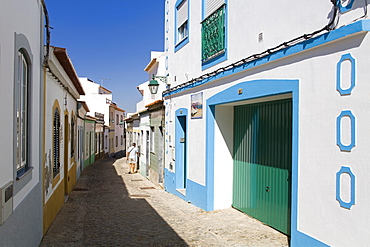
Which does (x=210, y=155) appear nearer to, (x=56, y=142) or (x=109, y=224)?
(x=109, y=224)

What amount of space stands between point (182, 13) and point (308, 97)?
6807 mm

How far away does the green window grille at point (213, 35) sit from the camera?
765cm

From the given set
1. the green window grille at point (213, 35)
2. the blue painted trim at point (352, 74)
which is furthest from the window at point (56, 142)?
the blue painted trim at point (352, 74)

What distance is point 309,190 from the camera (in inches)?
182

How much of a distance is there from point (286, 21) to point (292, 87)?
40.6 inches

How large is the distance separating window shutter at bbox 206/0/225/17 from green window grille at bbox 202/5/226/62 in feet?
0.38

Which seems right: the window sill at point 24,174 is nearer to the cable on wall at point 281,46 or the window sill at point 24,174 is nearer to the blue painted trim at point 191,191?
the cable on wall at point 281,46

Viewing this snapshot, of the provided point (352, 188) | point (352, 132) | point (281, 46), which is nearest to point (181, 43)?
point (281, 46)

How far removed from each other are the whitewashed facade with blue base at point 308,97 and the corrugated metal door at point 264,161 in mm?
188

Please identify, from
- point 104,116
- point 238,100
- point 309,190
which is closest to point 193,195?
point 238,100

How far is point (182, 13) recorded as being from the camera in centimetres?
1058

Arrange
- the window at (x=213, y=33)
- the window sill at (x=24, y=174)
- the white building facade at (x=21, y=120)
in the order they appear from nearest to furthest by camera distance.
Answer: the white building facade at (x=21, y=120), the window sill at (x=24, y=174), the window at (x=213, y=33)

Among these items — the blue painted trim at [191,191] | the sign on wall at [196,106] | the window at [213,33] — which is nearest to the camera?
the window at [213,33]

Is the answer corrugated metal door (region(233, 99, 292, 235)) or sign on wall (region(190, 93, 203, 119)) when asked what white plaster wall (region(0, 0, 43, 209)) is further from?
sign on wall (region(190, 93, 203, 119))
